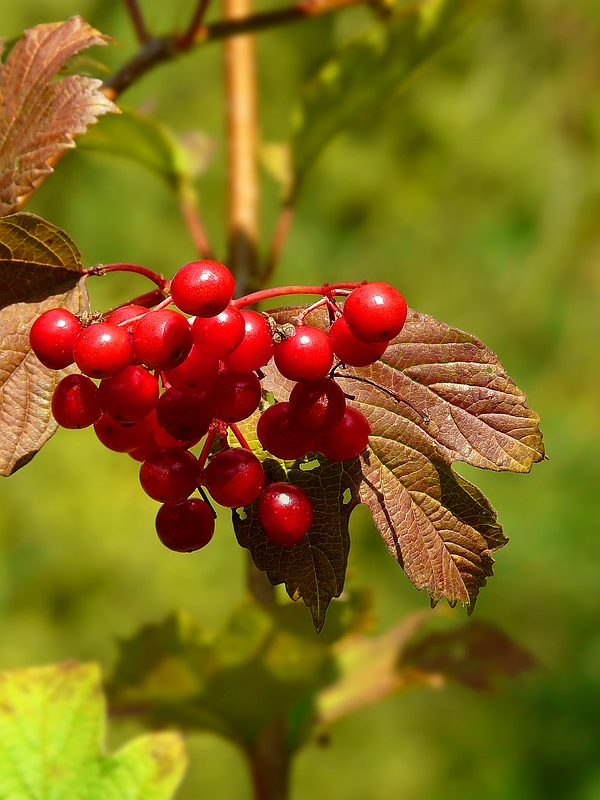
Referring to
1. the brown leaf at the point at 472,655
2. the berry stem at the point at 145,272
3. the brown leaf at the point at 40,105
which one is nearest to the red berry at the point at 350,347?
the berry stem at the point at 145,272

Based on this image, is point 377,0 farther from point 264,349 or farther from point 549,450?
point 549,450

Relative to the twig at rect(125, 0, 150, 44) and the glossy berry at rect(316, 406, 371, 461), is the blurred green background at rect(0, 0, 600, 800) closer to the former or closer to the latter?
the twig at rect(125, 0, 150, 44)

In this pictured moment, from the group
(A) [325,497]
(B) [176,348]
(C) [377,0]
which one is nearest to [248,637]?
(A) [325,497]

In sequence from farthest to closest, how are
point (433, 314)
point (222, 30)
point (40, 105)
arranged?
point (433, 314) → point (222, 30) → point (40, 105)

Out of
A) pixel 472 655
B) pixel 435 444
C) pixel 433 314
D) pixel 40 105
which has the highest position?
pixel 40 105

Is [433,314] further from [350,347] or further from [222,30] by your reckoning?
[350,347]

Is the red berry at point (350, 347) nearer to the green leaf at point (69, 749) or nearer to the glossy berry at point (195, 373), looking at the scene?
the glossy berry at point (195, 373)

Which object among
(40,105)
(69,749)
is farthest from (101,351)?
(69,749)
